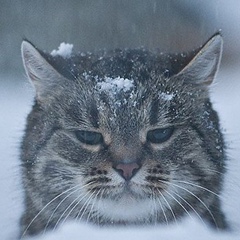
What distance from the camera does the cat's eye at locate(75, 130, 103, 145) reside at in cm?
271

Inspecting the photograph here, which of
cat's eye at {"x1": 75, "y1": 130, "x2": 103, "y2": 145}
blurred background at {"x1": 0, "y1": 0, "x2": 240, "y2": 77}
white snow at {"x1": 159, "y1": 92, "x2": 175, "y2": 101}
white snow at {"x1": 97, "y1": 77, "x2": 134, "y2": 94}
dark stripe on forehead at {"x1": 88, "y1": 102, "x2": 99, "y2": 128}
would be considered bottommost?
cat's eye at {"x1": 75, "y1": 130, "x2": 103, "y2": 145}

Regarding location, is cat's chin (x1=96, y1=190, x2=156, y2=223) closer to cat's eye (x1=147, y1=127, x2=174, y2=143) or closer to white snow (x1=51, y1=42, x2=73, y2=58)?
cat's eye (x1=147, y1=127, x2=174, y2=143)

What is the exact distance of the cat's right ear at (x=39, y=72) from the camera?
2758mm

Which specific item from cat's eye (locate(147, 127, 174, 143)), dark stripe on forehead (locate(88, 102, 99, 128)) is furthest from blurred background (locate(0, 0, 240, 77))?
cat's eye (locate(147, 127, 174, 143))

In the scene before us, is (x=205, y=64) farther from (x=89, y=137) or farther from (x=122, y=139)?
(x=89, y=137)

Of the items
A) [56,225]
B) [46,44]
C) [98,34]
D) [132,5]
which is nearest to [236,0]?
[132,5]

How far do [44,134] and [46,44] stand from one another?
1.38 ft

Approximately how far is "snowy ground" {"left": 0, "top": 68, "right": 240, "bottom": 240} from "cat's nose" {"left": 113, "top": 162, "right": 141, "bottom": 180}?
0.30m

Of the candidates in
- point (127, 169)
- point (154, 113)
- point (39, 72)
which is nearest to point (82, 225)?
point (127, 169)

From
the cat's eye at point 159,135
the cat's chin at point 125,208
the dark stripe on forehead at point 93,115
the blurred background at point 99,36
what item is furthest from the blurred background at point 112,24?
the cat's chin at point 125,208

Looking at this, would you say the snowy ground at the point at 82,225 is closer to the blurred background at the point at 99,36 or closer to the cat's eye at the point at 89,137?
the blurred background at the point at 99,36

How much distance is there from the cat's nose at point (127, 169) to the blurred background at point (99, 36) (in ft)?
1.64

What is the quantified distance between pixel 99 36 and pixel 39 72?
0.34 metres

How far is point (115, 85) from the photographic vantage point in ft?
9.02
